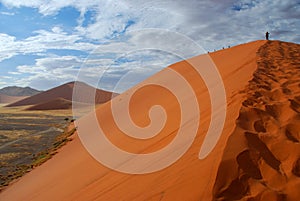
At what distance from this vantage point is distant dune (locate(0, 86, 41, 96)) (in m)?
172

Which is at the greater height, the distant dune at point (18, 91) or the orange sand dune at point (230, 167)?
the distant dune at point (18, 91)

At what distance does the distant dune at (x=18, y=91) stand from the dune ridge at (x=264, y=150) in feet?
593

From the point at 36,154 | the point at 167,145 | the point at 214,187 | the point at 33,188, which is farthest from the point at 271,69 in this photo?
the point at 36,154

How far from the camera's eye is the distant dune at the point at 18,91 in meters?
172

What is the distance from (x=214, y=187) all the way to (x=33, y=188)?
6090 mm

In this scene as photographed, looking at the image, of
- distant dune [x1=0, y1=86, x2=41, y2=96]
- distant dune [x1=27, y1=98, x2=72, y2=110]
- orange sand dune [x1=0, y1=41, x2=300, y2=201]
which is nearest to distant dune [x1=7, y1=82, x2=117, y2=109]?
distant dune [x1=27, y1=98, x2=72, y2=110]

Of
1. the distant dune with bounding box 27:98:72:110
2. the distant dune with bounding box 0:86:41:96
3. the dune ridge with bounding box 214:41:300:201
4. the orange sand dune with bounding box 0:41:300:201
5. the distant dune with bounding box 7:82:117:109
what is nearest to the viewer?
the dune ridge with bounding box 214:41:300:201

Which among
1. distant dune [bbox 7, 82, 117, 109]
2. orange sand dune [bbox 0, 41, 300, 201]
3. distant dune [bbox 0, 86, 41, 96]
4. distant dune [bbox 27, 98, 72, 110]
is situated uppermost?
distant dune [bbox 0, 86, 41, 96]

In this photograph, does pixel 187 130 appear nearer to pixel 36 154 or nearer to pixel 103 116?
pixel 36 154

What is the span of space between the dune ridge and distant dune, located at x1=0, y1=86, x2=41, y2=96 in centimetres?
18082

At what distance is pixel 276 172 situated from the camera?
351cm

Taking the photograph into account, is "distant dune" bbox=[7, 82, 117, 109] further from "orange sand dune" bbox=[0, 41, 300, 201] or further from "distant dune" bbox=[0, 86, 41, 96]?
"distant dune" bbox=[0, 86, 41, 96]

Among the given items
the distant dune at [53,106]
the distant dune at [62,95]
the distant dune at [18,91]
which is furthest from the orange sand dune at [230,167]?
the distant dune at [18,91]

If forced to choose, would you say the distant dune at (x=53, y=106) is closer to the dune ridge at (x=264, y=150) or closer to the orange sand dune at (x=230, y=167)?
the orange sand dune at (x=230, y=167)
